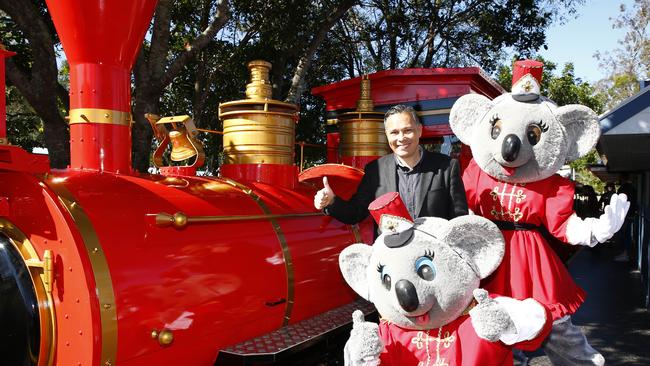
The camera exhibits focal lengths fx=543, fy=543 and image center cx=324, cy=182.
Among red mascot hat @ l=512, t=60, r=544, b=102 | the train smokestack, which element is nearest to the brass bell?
the train smokestack

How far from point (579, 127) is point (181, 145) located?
228cm

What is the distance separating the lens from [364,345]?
2.09 metres

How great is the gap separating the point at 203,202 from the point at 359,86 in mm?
2279

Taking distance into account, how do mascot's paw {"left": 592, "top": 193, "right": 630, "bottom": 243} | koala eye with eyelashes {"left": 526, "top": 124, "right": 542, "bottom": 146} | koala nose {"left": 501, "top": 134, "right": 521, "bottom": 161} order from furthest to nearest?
1. koala eye with eyelashes {"left": 526, "top": 124, "right": 542, "bottom": 146}
2. koala nose {"left": 501, "top": 134, "right": 521, "bottom": 161}
3. mascot's paw {"left": 592, "top": 193, "right": 630, "bottom": 243}

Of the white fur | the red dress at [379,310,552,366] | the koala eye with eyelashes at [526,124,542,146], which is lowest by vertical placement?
the red dress at [379,310,552,366]

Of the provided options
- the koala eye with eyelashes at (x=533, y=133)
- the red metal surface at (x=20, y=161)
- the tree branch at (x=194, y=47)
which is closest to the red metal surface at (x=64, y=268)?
the red metal surface at (x=20, y=161)

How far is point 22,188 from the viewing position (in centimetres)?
235

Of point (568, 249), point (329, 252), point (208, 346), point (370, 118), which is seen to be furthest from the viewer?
point (568, 249)

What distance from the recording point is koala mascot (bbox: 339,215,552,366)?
2.03 meters

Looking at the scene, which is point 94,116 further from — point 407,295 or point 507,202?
point 507,202

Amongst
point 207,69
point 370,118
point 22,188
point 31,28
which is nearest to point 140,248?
point 22,188

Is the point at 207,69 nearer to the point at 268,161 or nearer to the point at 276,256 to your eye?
the point at 268,161

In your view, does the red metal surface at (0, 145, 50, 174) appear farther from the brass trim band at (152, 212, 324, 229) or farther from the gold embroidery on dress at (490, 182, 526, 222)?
the gold embroidery on dress at (490, 182, 526, 222)

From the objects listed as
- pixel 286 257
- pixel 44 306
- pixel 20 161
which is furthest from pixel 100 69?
pixel 286 257
